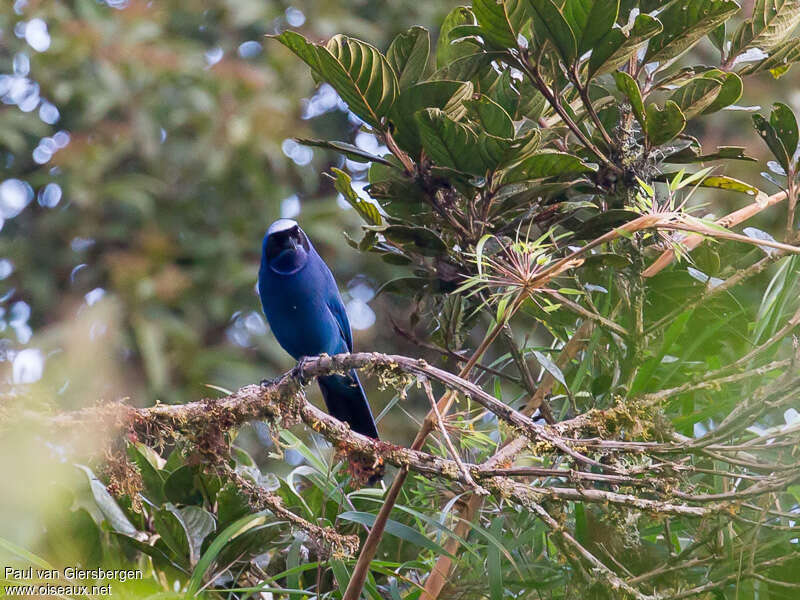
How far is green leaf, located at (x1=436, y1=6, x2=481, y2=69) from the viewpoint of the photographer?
6.59 feet

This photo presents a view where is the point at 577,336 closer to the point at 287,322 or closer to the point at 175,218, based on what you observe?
the point at 287,322

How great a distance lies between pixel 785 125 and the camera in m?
1.97

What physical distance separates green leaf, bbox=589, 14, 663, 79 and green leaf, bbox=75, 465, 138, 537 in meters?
1.51

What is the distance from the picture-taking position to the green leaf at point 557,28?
1730mm

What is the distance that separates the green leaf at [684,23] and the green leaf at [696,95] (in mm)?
125

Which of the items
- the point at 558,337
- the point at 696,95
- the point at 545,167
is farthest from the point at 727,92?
the point at 558,337

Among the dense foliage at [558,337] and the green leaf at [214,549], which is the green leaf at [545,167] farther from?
the green leaf at [214,549]

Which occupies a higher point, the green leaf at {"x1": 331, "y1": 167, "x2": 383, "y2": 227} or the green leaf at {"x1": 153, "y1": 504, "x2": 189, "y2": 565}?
the green leaf at {"x1": 331, "y1": 167, "x2": 383, "y2": 227}

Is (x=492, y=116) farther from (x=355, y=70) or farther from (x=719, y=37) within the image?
(x=719, y=37)

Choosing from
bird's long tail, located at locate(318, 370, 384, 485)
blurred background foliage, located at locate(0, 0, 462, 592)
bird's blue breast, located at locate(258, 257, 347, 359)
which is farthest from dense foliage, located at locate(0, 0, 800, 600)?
blurred background foliage, located at locate(0, 0, 462, 592)

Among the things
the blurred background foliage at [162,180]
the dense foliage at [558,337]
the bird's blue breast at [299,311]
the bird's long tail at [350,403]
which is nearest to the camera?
the dense foliage at [558,337]

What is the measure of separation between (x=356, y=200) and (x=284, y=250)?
1.36 meters

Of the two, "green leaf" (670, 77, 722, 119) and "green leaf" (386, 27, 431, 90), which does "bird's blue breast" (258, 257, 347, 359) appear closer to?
"green leaf" (386, 27, 431, 90)

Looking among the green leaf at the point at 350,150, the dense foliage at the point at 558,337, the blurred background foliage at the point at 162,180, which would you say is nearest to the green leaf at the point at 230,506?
the dense foliage at the point at 558,337
